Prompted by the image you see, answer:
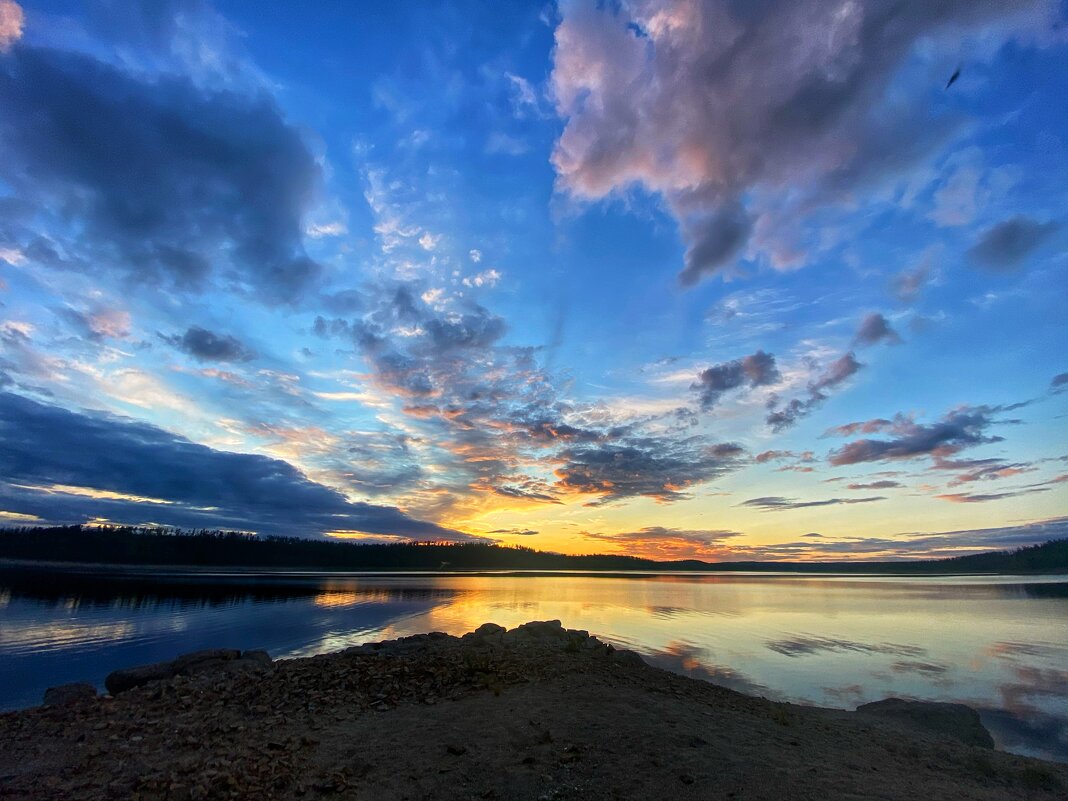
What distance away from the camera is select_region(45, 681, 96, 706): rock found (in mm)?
12498

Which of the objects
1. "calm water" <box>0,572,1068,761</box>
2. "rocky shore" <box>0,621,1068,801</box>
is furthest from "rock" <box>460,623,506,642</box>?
"calm water" <box>0,572,1068,761</box>

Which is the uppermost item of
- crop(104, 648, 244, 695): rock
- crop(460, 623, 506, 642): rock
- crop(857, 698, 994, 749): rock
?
crop(460, 623, 506, 642): rock

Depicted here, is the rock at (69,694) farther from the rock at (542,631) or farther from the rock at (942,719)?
the rock at (942,719)

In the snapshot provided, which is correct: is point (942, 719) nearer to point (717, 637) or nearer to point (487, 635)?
point (487, 635)

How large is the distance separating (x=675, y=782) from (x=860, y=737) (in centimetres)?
527

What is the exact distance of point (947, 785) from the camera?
25.6ft

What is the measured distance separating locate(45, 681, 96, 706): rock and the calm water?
380 centimetres

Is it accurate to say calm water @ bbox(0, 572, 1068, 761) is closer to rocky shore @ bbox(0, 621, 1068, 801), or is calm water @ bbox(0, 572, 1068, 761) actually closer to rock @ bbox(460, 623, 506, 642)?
rocky shore @ bbox(0, 621, 1068, 801)

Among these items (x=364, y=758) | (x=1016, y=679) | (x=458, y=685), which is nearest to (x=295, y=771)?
(x=364, y=758)

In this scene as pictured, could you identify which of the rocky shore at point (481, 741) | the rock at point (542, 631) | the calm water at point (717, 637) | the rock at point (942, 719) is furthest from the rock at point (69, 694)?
the rock at point (942, 719)

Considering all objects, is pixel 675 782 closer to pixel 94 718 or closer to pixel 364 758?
pixel 364 758

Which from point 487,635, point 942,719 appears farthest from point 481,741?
point 942,719

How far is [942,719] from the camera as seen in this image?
1188 cm

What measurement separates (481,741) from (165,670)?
37.4 feet
